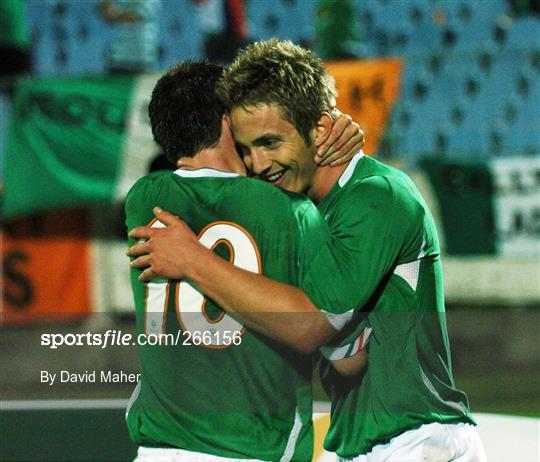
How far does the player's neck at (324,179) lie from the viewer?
8.40 ft

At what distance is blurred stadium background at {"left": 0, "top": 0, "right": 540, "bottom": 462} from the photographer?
36.5 ft

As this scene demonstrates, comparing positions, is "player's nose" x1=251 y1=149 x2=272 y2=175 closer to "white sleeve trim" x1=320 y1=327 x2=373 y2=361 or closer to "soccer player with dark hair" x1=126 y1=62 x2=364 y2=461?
"soccer player with dark hair" x1=126 y1=62 x2=364 y2=461

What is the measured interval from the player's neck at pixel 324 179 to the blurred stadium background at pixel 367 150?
24.2ft

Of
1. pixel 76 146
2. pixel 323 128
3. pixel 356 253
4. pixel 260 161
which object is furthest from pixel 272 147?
pixel 76 146

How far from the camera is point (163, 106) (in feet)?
8.10

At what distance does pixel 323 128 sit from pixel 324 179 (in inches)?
6.4

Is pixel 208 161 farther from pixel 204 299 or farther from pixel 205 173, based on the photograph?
pixel 204 299

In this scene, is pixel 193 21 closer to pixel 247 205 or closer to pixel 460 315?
pixel 460 315

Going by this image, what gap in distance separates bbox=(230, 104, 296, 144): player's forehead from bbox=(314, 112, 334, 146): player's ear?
82mm

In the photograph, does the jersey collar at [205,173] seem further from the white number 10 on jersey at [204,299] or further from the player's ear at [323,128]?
the player's ear at [323,128]

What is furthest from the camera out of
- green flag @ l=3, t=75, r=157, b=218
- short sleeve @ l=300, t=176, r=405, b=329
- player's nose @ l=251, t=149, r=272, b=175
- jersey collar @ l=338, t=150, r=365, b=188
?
green flag @ l=3, t=75, r=157, b=218

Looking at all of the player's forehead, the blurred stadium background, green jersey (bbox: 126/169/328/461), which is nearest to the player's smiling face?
the player's forehead

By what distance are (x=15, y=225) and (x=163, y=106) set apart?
9.70 metres

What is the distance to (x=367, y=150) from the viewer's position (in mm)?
11469
